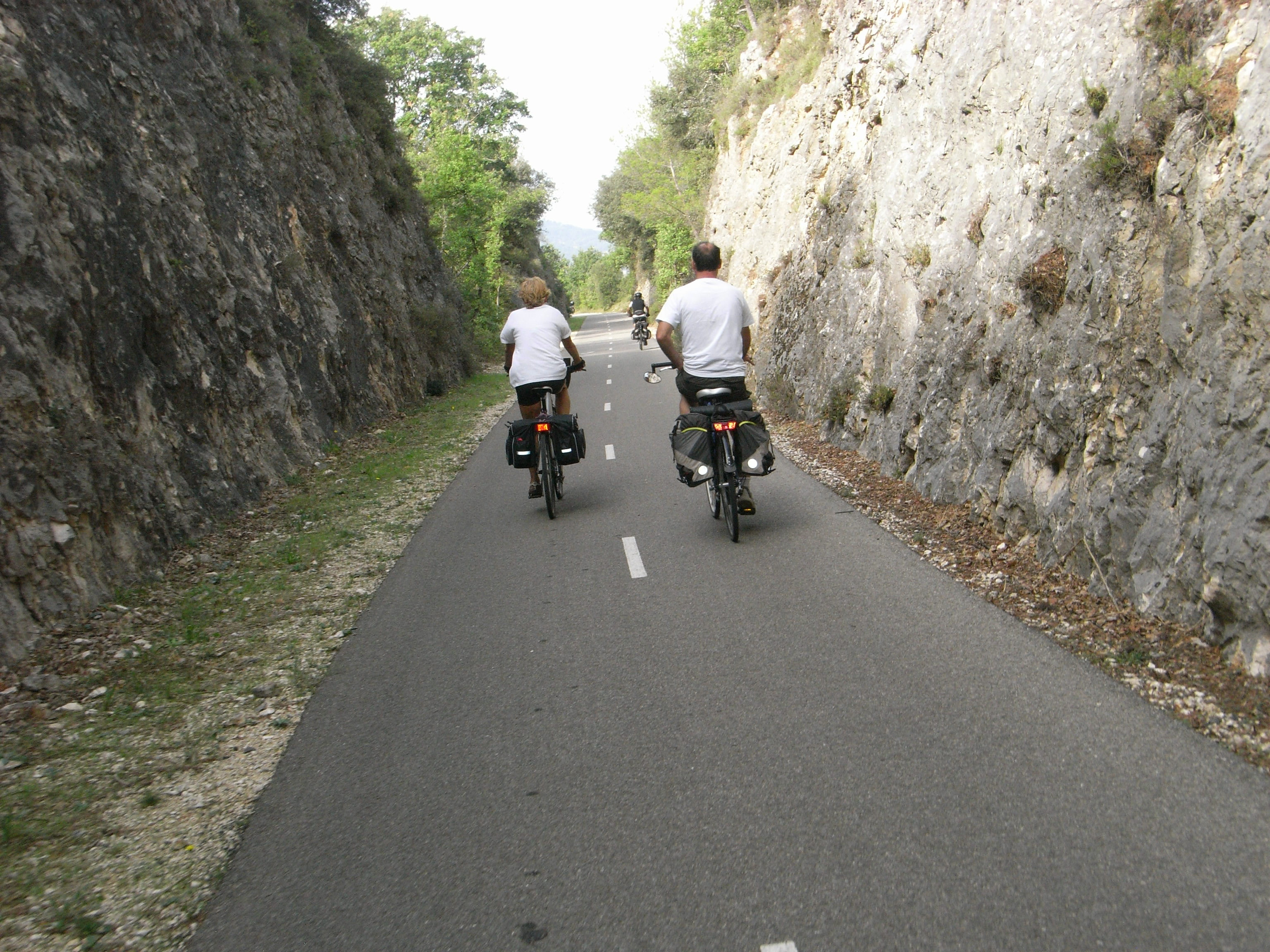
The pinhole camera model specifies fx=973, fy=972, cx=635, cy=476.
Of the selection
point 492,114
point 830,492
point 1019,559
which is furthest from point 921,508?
point 492,114

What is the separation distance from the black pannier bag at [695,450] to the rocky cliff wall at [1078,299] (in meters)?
2.45

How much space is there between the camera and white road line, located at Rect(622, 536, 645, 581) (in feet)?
25.7

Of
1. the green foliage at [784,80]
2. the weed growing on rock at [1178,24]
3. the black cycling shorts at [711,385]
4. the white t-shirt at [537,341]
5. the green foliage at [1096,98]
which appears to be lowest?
the black cycling shorts at [711,385]

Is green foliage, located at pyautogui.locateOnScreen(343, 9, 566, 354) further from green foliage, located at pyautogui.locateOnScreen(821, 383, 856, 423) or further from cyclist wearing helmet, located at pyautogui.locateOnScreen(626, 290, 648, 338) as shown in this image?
green foliage, located at pyautogui.locateOnScreen(821, 383, 856, 423)

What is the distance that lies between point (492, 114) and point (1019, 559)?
58.9 m

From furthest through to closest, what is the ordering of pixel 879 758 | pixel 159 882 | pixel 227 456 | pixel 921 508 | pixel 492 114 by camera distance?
pixel 492 114 < pixel 227 456 < pixel 921 508 < pixel 879 758 < pixel 159 882

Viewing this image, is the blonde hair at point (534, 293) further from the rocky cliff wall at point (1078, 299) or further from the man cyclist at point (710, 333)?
the rocky cliff wall at point (1078, 299)

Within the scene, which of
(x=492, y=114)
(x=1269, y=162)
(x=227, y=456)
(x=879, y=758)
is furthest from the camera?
(x=492, y=114)

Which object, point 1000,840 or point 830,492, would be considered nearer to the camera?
point 1000,840

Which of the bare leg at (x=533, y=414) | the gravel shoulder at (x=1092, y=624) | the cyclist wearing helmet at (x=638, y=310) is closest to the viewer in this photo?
the gravel shoulder at (x=1092, y=624)

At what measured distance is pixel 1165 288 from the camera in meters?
6.44

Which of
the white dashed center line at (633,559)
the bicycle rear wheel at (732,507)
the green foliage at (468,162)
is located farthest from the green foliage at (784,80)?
the white dashed center line at (633,559)

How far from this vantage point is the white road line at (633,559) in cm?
Result: 783

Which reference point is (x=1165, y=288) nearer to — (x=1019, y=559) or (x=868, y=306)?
(x=1019, y=559)
